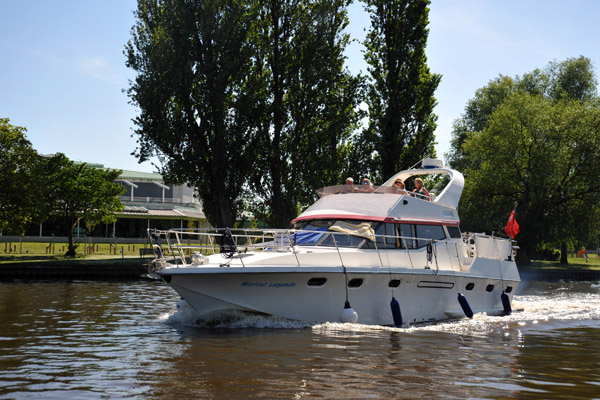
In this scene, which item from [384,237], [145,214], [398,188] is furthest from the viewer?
[145,214]

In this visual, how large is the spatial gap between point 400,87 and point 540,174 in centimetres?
1257

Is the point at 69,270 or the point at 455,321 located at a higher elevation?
the point at 69,270

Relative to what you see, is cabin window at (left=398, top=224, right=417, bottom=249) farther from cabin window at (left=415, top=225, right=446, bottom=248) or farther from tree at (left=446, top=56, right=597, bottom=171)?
tree at (left=446, top=56, right=597, bottom=171)

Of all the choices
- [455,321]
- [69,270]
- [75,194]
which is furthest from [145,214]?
[455,321]

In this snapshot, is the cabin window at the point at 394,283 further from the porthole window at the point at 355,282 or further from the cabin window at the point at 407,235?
the cabin window at the point at 407,235

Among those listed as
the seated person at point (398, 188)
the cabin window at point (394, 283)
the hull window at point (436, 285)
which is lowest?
the hull window at point (436, 285)

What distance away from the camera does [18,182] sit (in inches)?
1284

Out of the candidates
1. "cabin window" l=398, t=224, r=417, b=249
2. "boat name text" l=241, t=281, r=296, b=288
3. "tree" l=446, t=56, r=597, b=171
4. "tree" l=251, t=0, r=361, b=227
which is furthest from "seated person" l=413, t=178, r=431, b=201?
"tree" l=446, t=56, r=597, b=171

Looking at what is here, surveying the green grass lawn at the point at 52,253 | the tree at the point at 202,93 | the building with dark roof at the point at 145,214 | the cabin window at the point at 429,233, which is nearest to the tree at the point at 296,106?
the tree at the point at 202,93

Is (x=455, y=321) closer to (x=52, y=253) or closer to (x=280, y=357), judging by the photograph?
(x=280, y=357)

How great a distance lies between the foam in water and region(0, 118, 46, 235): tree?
2112cm

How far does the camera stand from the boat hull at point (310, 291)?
11.8 meters

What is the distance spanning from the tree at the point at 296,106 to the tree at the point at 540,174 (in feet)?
46.3

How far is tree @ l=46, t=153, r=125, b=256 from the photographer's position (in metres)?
37.8
